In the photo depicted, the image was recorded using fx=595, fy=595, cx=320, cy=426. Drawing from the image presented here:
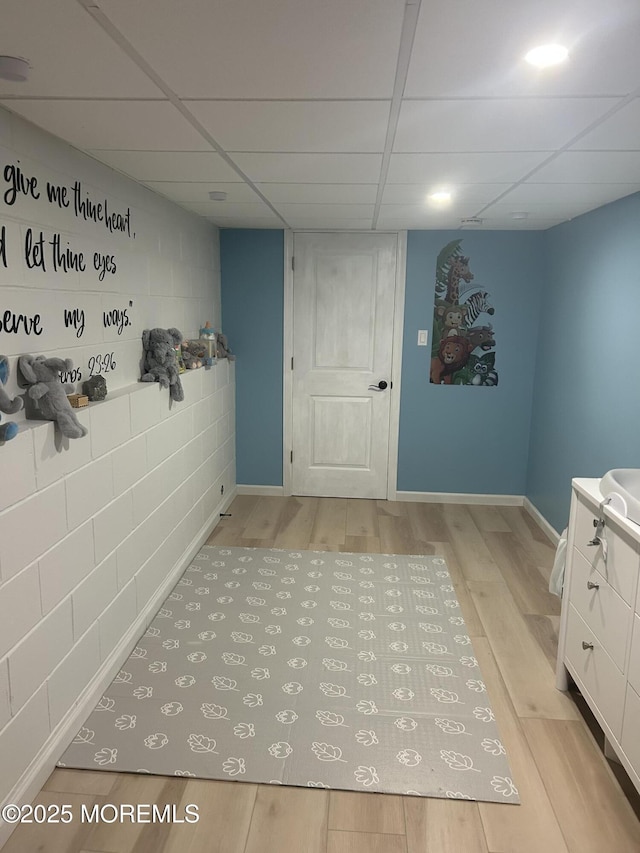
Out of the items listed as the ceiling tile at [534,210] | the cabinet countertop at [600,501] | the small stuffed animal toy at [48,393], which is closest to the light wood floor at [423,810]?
the cabinet countertop at [600,501]

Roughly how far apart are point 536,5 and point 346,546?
312cm

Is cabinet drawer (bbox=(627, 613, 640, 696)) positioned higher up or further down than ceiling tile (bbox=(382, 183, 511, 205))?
further down

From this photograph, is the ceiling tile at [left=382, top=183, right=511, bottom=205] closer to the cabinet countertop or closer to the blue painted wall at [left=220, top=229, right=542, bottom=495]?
the blue painted wall at [left=220, top=229, right=542, bottom=495]

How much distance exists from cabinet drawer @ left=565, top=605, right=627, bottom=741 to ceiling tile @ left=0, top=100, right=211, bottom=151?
2187 millimetres

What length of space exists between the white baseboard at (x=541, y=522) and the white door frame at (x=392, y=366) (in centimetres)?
99

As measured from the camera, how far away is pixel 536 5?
1.09m

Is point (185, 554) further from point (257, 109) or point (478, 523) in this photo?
point (257, 109)

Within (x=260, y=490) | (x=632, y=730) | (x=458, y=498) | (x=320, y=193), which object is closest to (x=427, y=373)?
(x=458, y=498)

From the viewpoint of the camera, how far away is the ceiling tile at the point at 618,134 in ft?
5.47

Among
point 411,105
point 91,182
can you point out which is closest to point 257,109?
point 411,105

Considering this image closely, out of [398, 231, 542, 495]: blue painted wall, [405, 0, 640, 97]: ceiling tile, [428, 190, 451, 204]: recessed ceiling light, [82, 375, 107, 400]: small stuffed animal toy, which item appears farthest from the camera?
[398, 231, 542, 495]: blue painted wall

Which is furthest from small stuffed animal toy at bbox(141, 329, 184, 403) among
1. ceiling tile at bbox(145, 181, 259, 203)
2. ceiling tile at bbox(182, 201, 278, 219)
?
ceiling tile at bbox(182, 201, 278, 219)

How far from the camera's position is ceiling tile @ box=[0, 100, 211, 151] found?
167 centimetres

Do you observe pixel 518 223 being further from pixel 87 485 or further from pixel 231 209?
pixel 87 485
